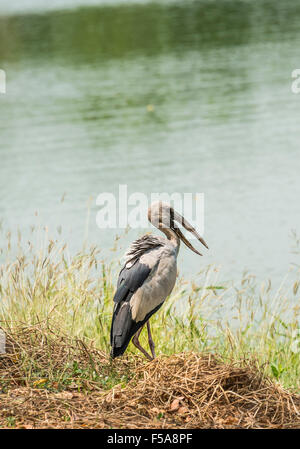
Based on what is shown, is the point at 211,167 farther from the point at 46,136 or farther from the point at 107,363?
the point at 107,363

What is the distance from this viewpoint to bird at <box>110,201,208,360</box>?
5.37m

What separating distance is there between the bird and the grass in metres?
0.31

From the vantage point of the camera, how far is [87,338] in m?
6.57

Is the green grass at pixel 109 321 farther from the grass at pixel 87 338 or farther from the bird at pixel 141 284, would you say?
the bird at pixel 141 284

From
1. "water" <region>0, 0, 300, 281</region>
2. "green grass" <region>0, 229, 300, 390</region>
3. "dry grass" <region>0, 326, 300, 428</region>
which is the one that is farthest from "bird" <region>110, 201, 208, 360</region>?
"water" <region>0, 0, 300, 281</region>

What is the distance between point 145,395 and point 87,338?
176 centimetres

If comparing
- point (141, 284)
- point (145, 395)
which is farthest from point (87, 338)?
point (145, 395)

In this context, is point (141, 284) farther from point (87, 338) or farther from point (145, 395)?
point (87, 338)

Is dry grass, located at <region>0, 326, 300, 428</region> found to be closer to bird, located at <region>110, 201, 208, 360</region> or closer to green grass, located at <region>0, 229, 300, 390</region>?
bird, located at <region>110, 201, 208, 360</region>

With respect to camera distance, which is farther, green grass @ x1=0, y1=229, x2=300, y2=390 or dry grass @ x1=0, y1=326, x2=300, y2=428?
green grass @ x1=0, y1=229, x2=300, y2=390

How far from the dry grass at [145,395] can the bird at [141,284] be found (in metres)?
0.29

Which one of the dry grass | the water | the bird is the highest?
the water

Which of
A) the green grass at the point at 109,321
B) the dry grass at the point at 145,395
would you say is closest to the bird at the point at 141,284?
the dry grass at the point at 145,395

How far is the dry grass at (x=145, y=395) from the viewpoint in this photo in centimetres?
464
